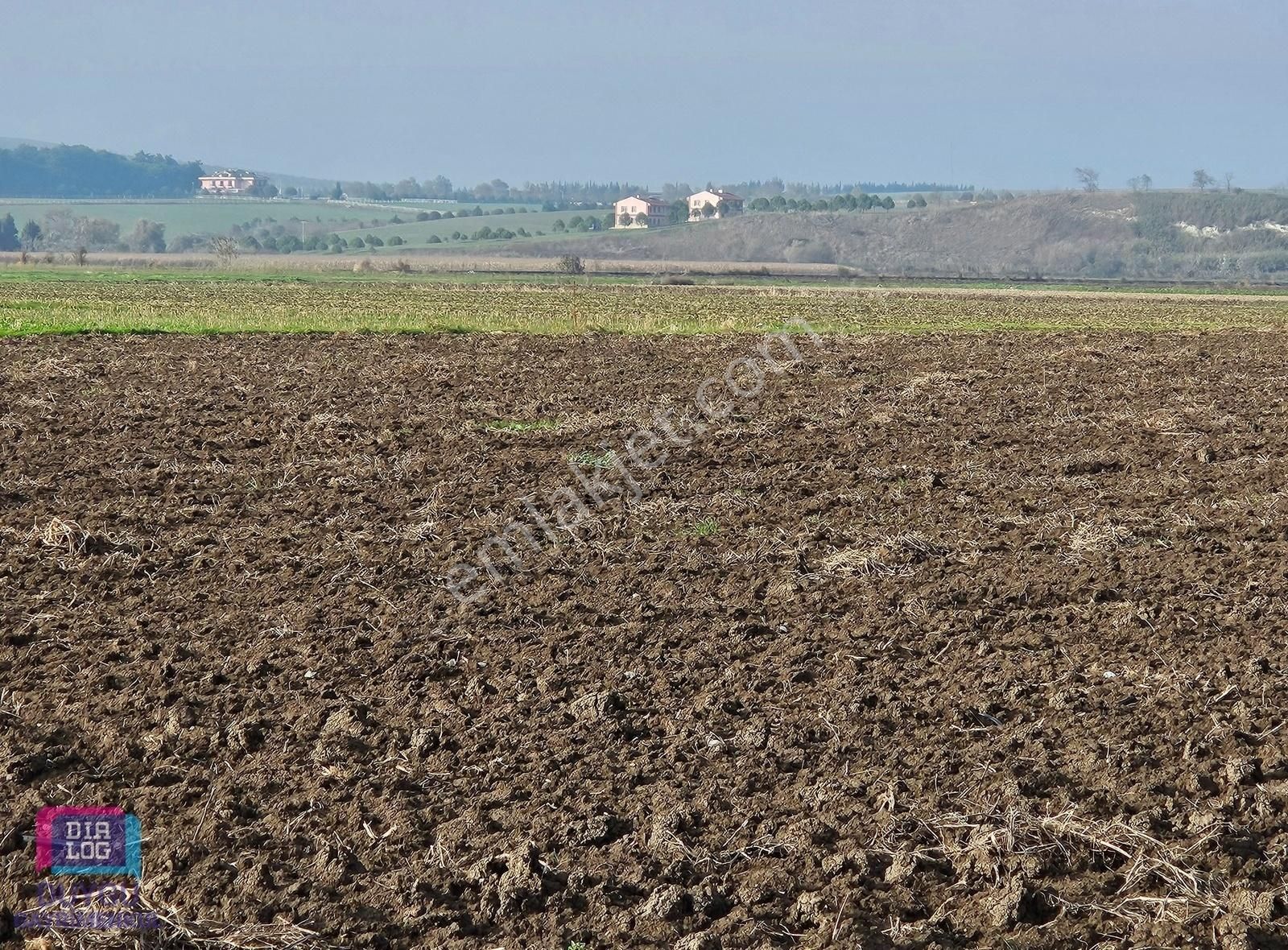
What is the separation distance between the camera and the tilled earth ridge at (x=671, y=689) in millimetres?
5273

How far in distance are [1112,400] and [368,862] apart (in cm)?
1652

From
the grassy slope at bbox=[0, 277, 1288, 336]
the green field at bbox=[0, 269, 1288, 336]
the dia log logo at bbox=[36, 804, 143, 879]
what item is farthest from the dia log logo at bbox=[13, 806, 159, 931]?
the green field at bbox=[0, 269, 1288, 336]

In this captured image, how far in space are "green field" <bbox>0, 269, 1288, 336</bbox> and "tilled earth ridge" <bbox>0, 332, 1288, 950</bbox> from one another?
59.5 ft

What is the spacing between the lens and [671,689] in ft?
24.2

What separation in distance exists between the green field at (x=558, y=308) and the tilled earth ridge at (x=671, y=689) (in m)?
18.1

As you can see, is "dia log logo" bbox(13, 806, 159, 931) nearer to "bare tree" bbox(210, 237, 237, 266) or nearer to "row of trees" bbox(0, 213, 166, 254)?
"bare tree" bbox(210, 237, 237, 266)

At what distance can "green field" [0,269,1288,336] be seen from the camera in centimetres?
3362

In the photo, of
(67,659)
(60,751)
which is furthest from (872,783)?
(67,659)

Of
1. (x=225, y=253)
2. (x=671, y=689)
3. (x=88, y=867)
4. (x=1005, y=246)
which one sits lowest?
(x=88, y=867)

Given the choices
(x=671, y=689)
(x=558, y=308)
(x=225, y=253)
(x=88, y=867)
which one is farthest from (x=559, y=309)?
(x=225, y=253)

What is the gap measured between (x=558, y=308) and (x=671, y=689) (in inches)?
1540

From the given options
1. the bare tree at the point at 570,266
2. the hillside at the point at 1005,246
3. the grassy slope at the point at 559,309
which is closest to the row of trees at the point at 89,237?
the hillside at the point at 1005,246

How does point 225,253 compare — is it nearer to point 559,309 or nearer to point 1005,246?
Result: point 559,309

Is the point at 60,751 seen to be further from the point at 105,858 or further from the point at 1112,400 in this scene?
the point at 1112,400
